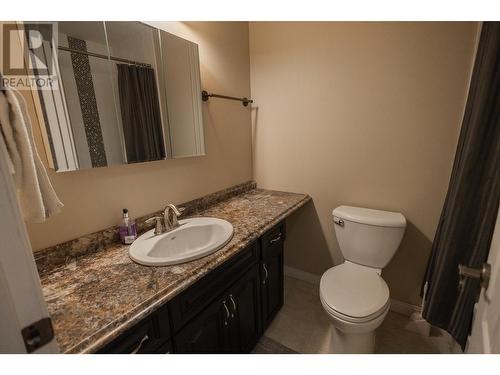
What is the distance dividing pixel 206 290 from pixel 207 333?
21 cm

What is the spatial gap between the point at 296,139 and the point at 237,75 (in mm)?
696

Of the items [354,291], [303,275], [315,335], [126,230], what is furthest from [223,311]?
[303,275]

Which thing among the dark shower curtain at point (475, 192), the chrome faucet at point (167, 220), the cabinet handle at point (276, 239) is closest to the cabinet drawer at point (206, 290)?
the cabinet handle at point (276, 239)

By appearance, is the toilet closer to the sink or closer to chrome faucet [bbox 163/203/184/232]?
the sink

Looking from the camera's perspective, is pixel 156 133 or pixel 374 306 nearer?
pixel 374 306

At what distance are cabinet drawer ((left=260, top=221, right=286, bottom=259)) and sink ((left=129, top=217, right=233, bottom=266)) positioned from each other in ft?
0.79

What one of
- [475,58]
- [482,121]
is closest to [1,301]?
[482,121]

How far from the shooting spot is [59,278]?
89cm

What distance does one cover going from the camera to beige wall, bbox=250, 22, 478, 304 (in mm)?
1346

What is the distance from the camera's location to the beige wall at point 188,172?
39.9 inches

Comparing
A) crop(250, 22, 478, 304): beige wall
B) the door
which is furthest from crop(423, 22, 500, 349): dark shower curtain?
the door

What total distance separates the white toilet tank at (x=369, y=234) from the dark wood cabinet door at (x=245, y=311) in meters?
0.69

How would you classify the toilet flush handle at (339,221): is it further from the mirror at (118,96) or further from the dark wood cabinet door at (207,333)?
the mirror at (118,96)
